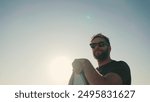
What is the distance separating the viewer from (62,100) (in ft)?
12.1

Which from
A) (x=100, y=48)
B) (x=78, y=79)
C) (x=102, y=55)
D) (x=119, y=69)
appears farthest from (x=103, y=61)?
(x=78, y=79)

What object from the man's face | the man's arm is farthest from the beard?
the man's arm

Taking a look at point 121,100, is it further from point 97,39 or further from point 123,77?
point 97,39

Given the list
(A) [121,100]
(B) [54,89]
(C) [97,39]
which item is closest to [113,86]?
(A) [121,100]

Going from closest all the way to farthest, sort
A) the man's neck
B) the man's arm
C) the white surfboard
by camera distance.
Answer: the man's arm < the white surfboard < the man's neck

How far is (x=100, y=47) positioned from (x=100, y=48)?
0.02 meters

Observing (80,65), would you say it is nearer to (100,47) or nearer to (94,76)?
(94,76)

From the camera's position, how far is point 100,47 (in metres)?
3.50

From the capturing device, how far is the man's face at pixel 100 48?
3.46 m

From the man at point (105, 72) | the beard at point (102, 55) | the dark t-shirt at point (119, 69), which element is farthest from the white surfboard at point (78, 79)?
the beard at point (102, 55)

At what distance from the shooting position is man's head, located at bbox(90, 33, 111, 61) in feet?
11.3

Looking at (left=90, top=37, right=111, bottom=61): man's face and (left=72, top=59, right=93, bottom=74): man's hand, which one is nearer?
(left=72, top=59, right=93, bottom=74): man's hand

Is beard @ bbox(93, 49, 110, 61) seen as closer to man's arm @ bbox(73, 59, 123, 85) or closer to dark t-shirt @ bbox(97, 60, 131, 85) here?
dark t-shirt @ bbox(97, 60, 131, 85)

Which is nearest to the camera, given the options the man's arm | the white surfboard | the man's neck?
the man's arm
